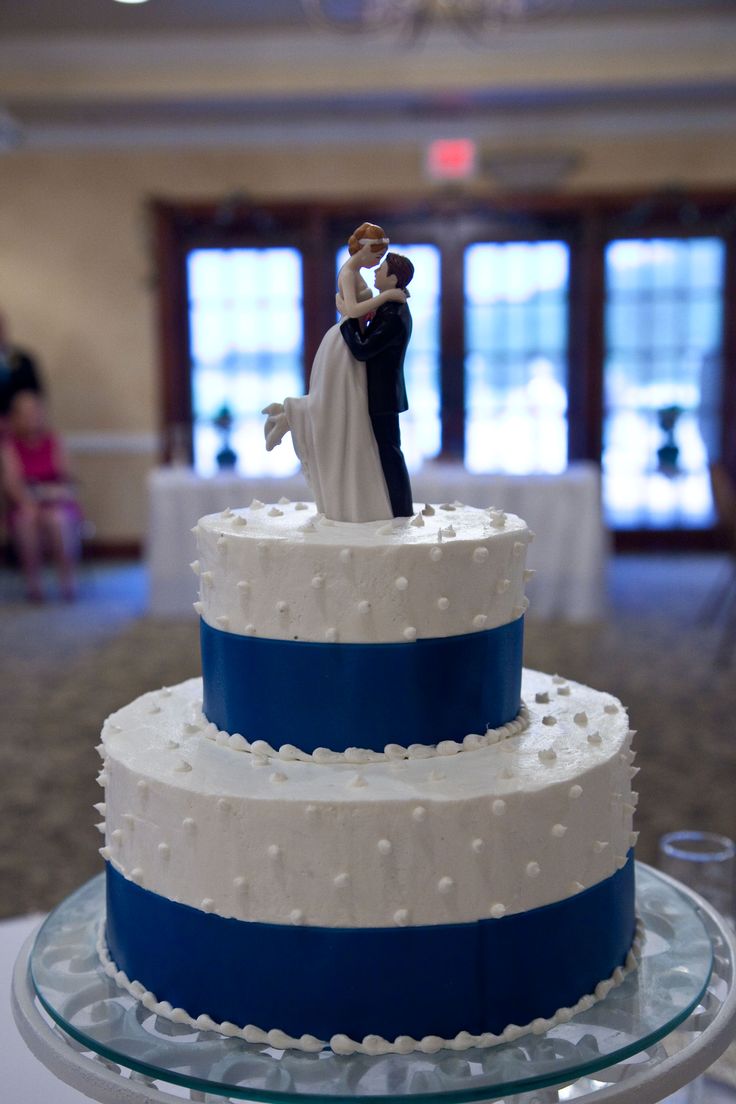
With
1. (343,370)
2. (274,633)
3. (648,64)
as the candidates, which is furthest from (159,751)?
(648,64)

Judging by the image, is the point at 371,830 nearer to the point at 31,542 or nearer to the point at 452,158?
the point at 31,542

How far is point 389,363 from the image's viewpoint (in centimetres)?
176

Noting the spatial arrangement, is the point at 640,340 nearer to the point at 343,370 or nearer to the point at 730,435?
the point at 730,435

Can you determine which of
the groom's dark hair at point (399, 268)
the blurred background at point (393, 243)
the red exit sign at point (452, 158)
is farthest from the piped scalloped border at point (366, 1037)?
the red exit sign at point (452, 158)

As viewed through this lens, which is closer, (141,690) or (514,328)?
(141,690)

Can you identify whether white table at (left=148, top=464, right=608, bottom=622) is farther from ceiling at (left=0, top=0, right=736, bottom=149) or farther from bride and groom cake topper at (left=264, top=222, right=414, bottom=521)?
bride and groom cake topper at (left=264, top=222, right=414, bottom=521)

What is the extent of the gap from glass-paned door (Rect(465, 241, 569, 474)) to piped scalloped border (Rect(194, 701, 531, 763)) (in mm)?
7513

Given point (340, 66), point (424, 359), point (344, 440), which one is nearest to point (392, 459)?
point (344, 440)

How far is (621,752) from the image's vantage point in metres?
1.68

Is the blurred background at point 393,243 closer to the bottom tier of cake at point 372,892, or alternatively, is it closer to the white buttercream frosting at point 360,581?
the white buttercream frosting at point 360,581

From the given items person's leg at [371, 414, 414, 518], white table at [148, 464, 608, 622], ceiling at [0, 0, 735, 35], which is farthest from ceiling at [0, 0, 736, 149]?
person's leg at [371, 414, 414, 518]

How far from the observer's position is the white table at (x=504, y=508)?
6.56 m

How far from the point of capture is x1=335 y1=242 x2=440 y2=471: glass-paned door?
29.7ft

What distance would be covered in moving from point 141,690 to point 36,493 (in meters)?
3.05
